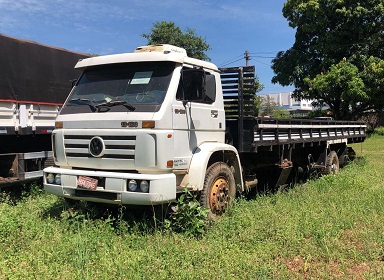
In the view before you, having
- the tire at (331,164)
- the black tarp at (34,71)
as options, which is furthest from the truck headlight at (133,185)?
the tire at (331,164)

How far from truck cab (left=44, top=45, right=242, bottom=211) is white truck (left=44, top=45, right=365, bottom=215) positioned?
0.01 meters

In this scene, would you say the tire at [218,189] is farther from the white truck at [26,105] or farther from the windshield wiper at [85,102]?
the white truck at [26,105]

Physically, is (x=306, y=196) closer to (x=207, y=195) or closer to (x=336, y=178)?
(x=336, y=178)

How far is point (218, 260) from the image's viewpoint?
13.3 ft

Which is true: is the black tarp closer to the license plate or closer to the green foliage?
the license plate

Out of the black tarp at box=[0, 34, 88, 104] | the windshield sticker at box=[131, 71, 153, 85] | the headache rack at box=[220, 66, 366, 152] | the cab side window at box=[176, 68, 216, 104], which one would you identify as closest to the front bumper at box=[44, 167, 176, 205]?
the cab side window at box=[176, 68, 216, 104]

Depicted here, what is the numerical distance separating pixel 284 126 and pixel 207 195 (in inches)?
113

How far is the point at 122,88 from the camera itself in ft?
16.7

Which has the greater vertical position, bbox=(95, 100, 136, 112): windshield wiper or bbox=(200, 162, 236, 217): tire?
bbox=(95, 100, 136, 112): windshield wiper

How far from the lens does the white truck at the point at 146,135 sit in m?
4.57

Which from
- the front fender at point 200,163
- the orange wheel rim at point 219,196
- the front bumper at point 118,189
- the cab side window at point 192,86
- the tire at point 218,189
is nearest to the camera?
the front bumper at point 118,189

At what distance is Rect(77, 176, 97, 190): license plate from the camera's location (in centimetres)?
476

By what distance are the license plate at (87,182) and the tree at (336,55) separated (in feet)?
61.2

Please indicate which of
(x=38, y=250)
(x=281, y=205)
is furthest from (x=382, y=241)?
(x=38, y=250)
